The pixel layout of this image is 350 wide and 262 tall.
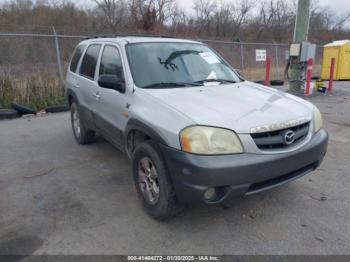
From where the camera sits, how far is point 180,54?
12.8ft

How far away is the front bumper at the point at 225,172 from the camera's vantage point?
249 centimetres

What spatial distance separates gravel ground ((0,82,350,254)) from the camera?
2678mm

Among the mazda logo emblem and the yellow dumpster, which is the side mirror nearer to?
the mazda logo emblem

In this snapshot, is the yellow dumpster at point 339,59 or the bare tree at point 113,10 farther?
the bare tree at point 113,10

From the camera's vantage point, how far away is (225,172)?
2.48m

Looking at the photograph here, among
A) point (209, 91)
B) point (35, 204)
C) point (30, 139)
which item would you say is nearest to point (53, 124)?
point (30, 139)

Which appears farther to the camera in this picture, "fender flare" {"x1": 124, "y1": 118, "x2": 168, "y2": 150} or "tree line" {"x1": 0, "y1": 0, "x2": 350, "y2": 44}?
"tree line" {"x1": 0, "y1": 0, "x2": 350, "y2": 44}

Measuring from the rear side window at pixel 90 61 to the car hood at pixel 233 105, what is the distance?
1685 millimetres

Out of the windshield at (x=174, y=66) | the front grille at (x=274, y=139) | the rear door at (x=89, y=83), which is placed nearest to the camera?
the front grille at (x=274, y=139)

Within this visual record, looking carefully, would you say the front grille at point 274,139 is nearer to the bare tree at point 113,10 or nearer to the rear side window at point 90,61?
the rear side window at point 90,61

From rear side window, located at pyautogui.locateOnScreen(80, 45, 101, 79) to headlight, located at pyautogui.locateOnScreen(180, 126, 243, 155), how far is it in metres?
2.46

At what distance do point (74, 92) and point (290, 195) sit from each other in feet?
12.5

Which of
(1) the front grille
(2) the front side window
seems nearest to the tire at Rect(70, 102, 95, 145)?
(2) the front side window

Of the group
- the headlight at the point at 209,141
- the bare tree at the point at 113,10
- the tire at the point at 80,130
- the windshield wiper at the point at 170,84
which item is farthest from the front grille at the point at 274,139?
the bare tree at the point at 113,10
